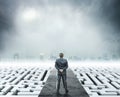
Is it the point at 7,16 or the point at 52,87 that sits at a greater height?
the point at 7,16

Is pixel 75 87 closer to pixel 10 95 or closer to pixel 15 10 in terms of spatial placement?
pixel 10 95

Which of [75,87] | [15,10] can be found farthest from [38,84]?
[15,10]

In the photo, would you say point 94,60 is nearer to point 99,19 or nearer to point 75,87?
point 99,19

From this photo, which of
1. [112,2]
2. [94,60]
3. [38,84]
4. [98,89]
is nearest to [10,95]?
[38,84]

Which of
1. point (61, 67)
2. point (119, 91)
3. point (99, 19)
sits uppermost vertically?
point (99, 19)

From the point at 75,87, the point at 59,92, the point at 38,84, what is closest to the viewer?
the point at 59,92

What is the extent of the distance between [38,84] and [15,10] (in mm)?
17095

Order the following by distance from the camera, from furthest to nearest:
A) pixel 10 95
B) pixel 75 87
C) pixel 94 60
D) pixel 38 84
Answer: pixel 94 60 < pixel 38 84 < pixel 75 87 < pixel 10 95

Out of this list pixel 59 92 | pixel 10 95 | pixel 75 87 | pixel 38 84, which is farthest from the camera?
pixel 38 84

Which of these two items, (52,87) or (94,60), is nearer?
(52,87)

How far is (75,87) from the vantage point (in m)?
8.96

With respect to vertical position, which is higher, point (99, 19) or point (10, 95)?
point (99, 19)

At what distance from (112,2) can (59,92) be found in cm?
1848

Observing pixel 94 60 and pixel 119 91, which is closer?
pixel 119 91
